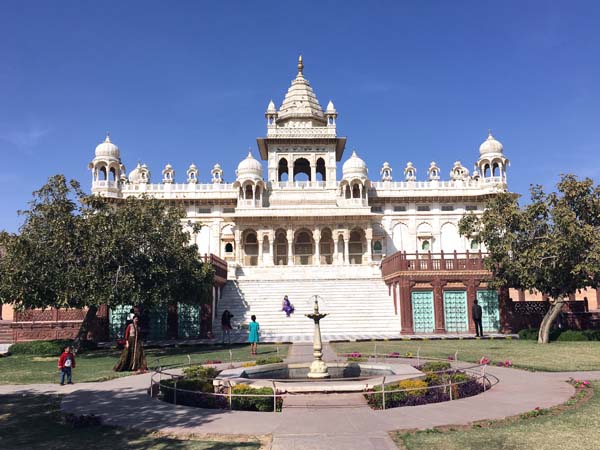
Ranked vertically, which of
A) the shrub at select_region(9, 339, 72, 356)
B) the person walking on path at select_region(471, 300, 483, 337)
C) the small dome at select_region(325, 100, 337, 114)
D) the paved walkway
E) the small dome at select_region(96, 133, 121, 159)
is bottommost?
the paved walkway

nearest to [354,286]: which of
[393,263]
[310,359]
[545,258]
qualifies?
[393,263]

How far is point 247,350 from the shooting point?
20.6 metres

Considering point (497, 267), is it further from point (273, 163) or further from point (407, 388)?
point (273, 163)

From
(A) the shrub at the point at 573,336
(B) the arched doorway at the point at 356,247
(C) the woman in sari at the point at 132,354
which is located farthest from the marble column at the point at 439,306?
(B) the arched doorway at the point at 356,247

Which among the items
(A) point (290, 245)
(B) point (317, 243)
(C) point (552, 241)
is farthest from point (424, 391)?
(A) point (290, 245)

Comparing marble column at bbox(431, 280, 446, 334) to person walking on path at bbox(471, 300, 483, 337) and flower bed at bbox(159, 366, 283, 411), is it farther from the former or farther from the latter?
flower bed at bbox(159, 366, 283, 411)

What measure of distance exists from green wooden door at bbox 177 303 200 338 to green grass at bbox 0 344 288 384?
4732mm

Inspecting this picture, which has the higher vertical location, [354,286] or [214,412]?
[354,286]

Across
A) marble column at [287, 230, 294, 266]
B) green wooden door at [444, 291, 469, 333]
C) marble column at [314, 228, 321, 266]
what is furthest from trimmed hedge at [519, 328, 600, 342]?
marble column at [287, 230, 294, 266]

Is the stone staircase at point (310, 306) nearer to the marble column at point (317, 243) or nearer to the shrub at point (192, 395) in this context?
the marble column at point (317, 243)

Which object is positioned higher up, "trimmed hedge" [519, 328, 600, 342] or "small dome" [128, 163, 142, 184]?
"small dome" [128, 163, 142, 184]

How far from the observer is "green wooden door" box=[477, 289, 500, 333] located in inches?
1089

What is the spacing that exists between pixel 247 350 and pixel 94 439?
506 inches

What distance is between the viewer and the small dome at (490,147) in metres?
50.4
